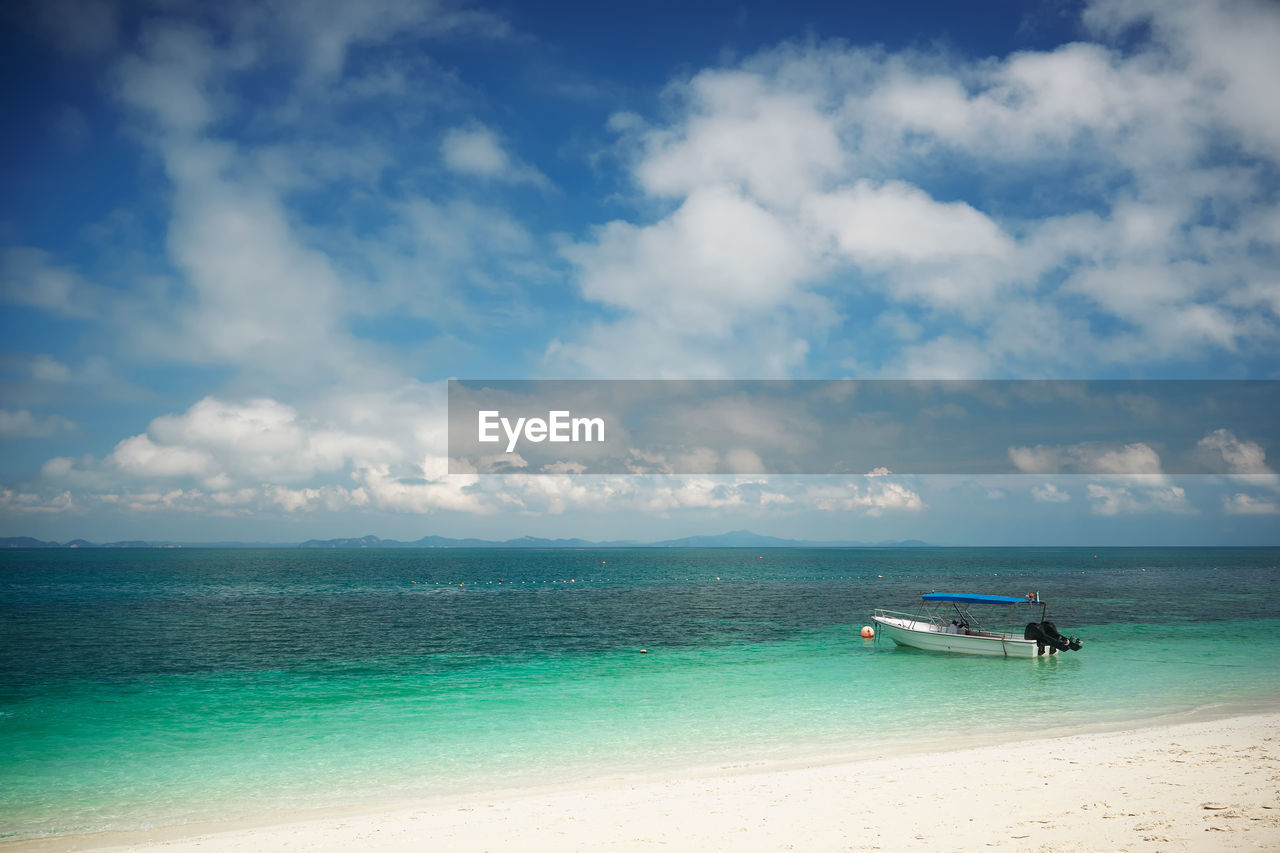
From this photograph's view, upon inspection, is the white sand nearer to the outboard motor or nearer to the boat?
the outboard motor

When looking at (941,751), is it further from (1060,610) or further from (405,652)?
(1060,610)

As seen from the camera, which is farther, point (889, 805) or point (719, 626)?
point (719, 626)

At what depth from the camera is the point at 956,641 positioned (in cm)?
3669

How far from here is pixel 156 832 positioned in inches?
574

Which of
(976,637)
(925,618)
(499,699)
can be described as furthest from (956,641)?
(499,699)

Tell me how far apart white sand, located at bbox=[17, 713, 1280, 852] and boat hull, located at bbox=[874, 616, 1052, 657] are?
17.8 metres

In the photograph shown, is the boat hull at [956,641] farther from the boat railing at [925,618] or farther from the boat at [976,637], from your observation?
the boat railing at [925,618]

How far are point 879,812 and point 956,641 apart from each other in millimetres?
26823

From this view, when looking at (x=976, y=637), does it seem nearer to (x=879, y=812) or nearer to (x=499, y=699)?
(x=499, y=699)

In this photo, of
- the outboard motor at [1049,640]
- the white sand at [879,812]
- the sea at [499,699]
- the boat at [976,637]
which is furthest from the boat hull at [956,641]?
the white sand at [879,812]

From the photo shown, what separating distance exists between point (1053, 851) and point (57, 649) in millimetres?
50567

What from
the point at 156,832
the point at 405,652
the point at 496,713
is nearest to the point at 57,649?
the point at 405,652

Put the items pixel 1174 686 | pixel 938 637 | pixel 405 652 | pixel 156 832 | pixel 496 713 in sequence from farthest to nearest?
pixel 405 652 → pixel 938 637 → pixel 1174 686 → pixel 496 713 → pixel 156 832

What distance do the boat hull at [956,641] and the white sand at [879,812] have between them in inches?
701
